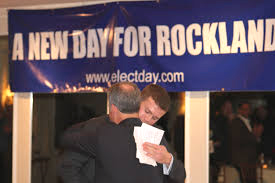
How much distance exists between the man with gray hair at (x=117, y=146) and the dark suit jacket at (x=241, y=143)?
2.41m

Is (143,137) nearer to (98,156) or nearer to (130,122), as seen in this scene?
(130,122)

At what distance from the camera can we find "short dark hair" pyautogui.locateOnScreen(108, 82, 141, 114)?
2248 millimetres

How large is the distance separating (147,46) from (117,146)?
2.53m

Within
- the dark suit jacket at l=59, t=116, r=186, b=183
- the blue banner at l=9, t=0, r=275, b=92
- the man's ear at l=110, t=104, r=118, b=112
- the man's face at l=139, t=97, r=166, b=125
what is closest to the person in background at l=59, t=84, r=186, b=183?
the dark suit jacket at l=59, t=116, r=186, b=183

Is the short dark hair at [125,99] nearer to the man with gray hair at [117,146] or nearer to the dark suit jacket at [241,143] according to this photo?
the man with gray hair at [117,146]

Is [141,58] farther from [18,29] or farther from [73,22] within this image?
[18,29]

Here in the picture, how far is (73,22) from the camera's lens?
4.99 m

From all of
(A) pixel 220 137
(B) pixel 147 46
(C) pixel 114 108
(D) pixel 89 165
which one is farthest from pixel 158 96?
(A) pixel 220 137

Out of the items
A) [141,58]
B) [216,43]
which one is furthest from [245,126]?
[141,58]

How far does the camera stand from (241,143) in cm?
446

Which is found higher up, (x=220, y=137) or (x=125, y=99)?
(x=125, y=99)

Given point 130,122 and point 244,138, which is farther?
point 244,138

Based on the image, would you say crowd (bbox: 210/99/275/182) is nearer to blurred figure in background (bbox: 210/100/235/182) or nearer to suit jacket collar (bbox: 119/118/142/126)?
blurred figure in background (bbox: 210/100/235/182)

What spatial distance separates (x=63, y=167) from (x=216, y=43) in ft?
8.54
